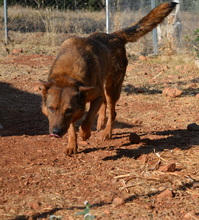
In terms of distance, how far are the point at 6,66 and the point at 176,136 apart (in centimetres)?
765

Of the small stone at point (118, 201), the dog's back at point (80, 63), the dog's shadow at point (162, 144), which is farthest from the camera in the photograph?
the dog's shadow at point (162, 144)

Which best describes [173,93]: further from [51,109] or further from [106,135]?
[51,109]

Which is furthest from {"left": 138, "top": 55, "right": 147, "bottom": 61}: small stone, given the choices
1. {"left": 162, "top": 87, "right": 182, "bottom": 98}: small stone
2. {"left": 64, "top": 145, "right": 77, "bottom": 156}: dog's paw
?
{"left": 64, "top": 145, "right": 77, "bottom": 156}: dog's paw

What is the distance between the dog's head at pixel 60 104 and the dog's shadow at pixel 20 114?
1.79m

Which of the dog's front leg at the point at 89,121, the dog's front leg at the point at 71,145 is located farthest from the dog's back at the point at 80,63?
the dog's front leg at the point at 71,145

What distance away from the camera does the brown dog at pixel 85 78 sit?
5.20 metres

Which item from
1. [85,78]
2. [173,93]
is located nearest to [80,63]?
[85,78]

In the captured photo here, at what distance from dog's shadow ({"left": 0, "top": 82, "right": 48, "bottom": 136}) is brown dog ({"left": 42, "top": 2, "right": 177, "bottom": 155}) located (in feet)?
3.78

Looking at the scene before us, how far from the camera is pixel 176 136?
22.3ft

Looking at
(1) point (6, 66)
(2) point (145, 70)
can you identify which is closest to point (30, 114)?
(1) point (6, 66)

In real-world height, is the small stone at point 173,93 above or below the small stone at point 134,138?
below

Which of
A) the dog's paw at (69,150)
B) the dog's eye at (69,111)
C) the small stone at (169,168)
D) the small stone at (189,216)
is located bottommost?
the dog's paw at (69,150)

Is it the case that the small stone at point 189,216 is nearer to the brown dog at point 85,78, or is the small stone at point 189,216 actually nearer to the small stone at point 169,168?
the small stone at point 169,168

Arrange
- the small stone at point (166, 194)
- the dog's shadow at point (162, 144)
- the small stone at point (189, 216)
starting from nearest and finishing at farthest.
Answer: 1. the small stone at point (189, 216)
2. the small stone at point (166, 194)
3. the dog's shadow at point (162, 144)
